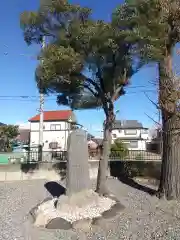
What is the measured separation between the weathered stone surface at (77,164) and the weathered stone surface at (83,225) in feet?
4.70

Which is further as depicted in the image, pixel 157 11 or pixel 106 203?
pixel 157 11

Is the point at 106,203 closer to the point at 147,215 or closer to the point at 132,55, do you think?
the point at 147,215

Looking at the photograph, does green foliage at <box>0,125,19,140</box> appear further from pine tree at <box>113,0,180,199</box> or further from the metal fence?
pine tree at <box>113,0,180,199</box>

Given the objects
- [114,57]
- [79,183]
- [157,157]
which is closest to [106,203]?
[79,183]

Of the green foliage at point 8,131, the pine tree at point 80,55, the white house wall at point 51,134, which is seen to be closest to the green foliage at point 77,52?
the pine tree at point 80,55

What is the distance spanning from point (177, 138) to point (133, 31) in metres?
3.60

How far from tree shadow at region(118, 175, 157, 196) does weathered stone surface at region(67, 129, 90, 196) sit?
2.63m

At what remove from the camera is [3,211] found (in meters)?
8.60

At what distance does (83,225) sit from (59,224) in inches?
22.6

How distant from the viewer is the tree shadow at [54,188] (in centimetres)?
1076

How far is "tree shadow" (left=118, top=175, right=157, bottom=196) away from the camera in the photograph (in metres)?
10.4

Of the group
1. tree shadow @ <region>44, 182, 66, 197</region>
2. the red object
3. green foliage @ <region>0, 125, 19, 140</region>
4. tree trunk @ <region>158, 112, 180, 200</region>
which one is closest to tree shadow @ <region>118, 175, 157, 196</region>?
tree trunk @ <region>158, 112, 180, 200</region>

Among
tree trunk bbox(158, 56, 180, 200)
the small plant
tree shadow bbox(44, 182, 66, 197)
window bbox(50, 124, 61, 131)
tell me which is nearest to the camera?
tree trunk bbox(158, 56, 180, 200)

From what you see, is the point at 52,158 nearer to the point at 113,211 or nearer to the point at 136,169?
the point at 136,169
